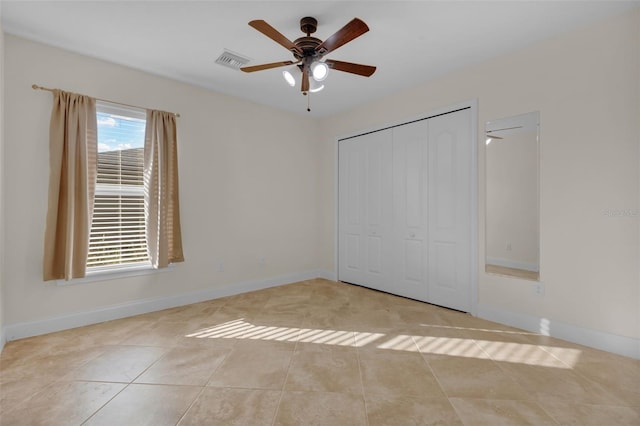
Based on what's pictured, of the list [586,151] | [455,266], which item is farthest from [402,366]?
[586,151]

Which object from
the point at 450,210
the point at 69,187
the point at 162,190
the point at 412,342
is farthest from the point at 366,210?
the point at 69,187

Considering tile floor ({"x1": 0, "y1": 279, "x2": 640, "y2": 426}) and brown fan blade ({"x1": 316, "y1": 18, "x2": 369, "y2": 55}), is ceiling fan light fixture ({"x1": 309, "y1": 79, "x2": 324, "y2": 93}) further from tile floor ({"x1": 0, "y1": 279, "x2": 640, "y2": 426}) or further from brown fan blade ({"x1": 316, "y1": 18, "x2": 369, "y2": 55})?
tile floor ({"x1": 0, "y1": 279, "x2": 640, "y2": 426})

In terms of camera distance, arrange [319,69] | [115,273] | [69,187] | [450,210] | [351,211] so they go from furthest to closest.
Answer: [351,211], [450,210], [115,273], [69,187], [319,69]

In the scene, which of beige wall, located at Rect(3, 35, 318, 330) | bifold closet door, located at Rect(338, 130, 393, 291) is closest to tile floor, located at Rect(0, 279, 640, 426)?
beige wall, located at Rect(3, 35, 318, 330)

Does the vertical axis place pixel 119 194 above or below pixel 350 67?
below

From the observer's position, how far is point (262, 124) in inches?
179

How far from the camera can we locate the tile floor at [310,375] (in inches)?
67.8

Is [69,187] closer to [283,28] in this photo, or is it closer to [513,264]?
[283,28]

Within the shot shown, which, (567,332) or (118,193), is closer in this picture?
(567,332)

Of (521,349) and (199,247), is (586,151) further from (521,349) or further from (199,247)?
(199,247)

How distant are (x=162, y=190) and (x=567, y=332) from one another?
171 inches

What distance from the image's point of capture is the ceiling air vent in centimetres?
305

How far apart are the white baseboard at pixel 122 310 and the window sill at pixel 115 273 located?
12.1 inches

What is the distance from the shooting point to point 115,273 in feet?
10.6
